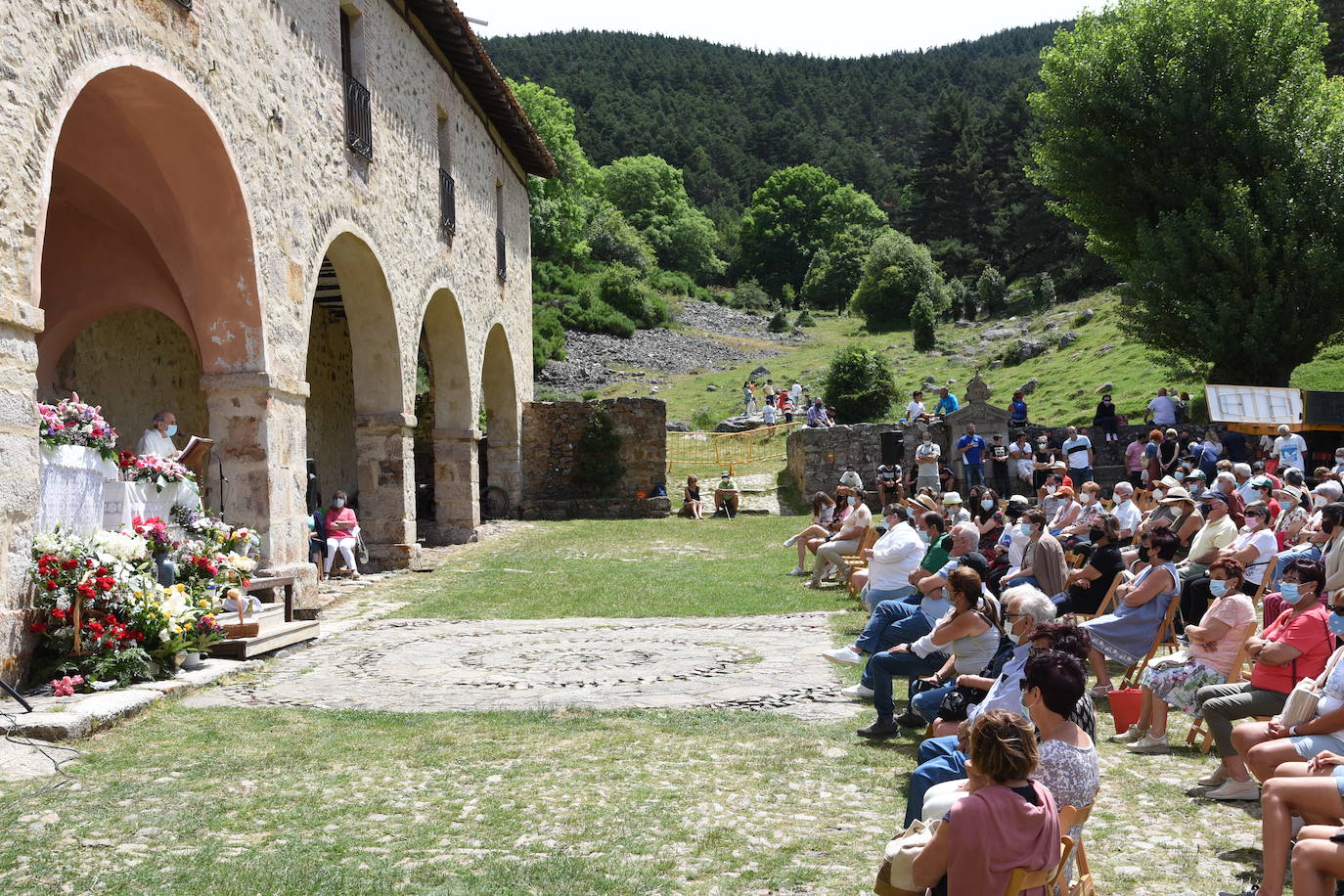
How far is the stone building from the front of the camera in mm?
6539

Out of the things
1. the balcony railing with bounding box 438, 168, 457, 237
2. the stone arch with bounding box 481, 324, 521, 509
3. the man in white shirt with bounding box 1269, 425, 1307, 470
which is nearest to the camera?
the man in white shirt with bounding box 1269, 425, 1307, 470

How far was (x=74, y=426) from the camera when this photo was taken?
701cm

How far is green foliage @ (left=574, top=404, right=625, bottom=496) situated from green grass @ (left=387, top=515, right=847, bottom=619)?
8.96 feet

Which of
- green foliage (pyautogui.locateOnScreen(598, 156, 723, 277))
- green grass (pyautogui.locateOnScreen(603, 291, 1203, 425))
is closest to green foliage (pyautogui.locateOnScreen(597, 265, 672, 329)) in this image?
green grass (pyautogui.locateOnScreen(603, 291, 1203, 425))

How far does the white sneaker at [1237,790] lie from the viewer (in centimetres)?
471

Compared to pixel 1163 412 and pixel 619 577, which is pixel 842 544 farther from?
pixel 1163 412

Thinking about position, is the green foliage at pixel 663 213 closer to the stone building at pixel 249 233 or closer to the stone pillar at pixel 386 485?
the stone building at pixel 249 233

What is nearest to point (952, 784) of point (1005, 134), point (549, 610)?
point (549, 610)

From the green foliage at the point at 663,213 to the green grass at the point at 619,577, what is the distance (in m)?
58.3

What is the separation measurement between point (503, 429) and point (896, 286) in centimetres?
3229

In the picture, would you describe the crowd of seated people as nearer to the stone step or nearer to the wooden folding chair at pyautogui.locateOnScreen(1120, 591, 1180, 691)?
the wooden folding chair at pyautogui.locateOnScreen(1120, 591, 1180, 691)

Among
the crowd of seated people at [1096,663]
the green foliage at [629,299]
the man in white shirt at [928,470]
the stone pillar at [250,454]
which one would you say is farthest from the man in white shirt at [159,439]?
the green foliage at [629,299]

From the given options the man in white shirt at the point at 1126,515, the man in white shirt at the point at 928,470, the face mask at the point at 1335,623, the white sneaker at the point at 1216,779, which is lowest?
the white sneaker at the point at 1216,779

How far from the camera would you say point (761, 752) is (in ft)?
18.0
